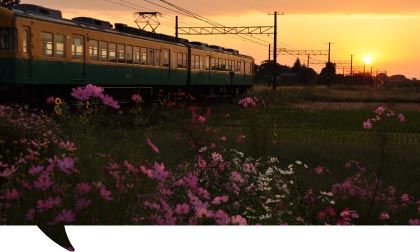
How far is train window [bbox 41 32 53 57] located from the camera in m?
12.1

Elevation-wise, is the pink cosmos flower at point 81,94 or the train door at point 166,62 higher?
the train door at point 166,62

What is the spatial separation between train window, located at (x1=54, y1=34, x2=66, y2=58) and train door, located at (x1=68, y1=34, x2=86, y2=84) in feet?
0.84

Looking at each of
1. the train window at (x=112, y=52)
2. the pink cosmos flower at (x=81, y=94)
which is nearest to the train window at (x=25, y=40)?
the train window at (x=112, y=52)

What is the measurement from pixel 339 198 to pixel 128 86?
38.4ft

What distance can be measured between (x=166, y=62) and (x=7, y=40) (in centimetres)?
778

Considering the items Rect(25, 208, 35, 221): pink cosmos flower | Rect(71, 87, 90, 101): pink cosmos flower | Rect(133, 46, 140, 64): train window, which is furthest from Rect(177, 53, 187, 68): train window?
Rect(25, 208, 35, 221): pink cosmos flower

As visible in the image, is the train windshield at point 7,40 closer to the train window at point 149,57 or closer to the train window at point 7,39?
the train window at point 7,39

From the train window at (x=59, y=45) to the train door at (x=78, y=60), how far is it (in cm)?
26

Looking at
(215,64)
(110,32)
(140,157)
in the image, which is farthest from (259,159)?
(215,64)

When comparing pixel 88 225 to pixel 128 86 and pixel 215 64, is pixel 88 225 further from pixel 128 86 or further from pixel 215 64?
pixel 215 64

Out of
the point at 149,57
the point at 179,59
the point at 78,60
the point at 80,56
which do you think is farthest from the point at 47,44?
the point at 179,59

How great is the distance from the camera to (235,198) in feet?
15.1

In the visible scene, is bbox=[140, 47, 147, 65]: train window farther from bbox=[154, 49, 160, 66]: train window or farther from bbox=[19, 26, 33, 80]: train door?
bbox=[19, 26, 33, 80]: train door

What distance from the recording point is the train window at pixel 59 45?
41.0 ft
